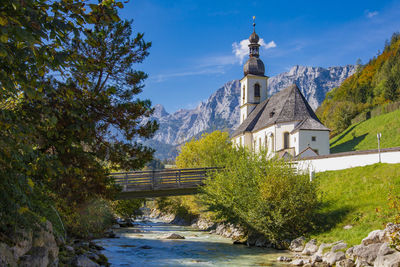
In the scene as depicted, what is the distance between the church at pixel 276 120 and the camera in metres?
42.7

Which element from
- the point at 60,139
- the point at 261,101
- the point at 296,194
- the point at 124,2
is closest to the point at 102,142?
the point at 60,139

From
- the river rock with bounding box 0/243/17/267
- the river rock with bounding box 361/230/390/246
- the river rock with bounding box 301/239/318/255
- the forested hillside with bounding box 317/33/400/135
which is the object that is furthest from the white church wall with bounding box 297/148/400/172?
the forested hillside with bounding box 317/33/400/135

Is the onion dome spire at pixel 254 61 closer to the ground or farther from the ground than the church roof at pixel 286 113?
farther from the ground

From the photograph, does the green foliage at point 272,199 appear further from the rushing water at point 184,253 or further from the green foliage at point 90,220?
the green foliage at point 90,220

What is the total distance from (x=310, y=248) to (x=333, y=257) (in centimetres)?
266

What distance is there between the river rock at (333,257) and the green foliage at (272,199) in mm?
3945

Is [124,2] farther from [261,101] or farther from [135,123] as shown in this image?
[261,101]

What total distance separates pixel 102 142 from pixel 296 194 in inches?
484

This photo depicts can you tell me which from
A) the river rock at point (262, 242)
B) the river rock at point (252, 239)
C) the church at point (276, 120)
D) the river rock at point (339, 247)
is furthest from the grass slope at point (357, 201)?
the church at point (276, 120)

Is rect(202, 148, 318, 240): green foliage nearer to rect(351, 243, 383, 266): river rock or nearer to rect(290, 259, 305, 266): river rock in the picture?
rect(290, 259, 305, 266): river rock

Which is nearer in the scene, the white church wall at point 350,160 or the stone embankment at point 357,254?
the stone embankment at point 357,254

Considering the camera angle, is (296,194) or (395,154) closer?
(296,194)

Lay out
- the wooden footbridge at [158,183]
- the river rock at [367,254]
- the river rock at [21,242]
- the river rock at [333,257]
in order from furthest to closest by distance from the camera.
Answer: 1. the wooden footbridge at [158,183]
2. the river rock at [333,257]
3. the river rock at [367,254]
4. the river rock at [21,242]

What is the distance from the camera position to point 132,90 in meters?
13.3
